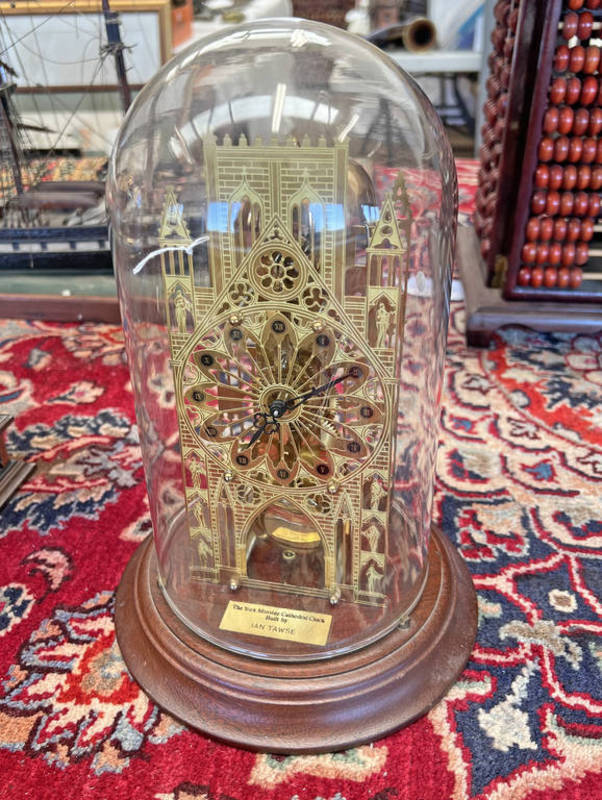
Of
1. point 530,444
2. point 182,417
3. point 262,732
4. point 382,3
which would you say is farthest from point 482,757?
point 382,3

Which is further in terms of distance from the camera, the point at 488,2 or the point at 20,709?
the point at 488,2

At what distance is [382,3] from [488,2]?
24.6 inches

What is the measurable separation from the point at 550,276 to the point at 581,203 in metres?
0.15

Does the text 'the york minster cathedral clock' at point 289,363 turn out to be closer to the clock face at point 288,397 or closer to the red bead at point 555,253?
the clock face at point 288,397

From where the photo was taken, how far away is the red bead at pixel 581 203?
4.47ft

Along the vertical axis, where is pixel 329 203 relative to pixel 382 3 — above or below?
below

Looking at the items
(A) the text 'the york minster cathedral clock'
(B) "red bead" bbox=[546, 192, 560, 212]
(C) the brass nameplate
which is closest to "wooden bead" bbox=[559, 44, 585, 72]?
(B) "red bead" bbox=[546, 192, 560, 212]

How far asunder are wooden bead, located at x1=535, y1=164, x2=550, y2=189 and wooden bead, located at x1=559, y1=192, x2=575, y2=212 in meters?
0.05

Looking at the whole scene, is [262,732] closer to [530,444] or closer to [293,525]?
[293,525]

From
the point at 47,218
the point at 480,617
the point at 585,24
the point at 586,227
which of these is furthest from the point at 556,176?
the point at 47,218

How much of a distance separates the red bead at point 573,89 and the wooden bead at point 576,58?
0.02m

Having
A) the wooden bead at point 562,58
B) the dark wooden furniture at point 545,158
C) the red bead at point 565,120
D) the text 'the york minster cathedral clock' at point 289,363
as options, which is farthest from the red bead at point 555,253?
the text 'the york minster cathedral clock' at point 289,363

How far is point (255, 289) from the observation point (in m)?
0.65

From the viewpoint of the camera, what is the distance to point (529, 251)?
141 cm
